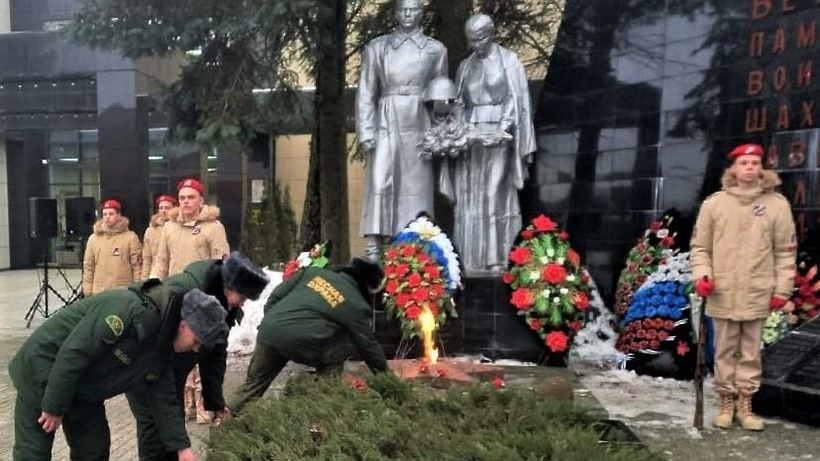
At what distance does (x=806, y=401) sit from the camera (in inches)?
170

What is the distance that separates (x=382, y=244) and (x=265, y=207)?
11153 millimetres

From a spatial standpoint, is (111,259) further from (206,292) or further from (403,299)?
(206,292)

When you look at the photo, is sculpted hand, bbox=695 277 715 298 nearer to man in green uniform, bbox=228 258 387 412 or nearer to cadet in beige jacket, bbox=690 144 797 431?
cadet in beige jacket, bbox=690 144 797 431

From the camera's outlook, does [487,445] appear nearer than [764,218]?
Yes

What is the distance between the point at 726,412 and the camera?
4473 millimetres

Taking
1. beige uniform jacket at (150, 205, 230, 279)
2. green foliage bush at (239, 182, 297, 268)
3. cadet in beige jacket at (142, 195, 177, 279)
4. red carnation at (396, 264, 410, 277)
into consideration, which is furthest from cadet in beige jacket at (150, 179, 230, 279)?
green foliage bush at (239, 182, 297, 268)

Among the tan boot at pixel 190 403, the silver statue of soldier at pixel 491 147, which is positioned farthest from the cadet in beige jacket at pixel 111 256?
the silver statue of soldier at pixel 491 147

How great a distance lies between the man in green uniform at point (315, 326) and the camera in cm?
383

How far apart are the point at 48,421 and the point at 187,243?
8.52 feet

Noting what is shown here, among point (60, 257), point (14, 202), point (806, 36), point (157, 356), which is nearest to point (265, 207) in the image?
point (60, 257)

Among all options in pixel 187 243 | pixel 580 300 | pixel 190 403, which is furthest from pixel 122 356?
pixel 580 300

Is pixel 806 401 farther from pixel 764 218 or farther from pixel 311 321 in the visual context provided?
pixel 311 321

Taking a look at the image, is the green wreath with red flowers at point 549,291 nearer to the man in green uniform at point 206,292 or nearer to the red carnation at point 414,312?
the red carnation at point 414,312

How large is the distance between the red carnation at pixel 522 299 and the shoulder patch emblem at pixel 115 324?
3639 mm
